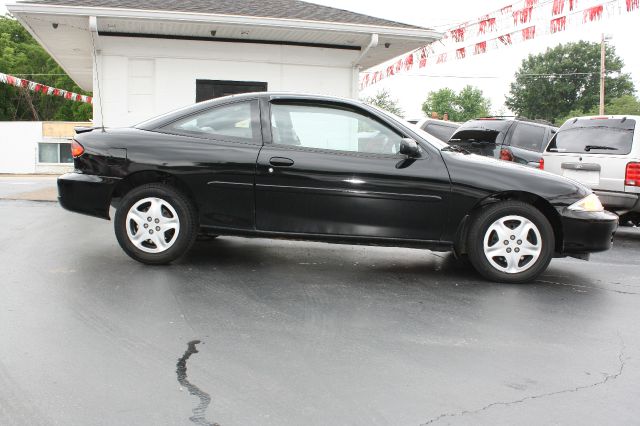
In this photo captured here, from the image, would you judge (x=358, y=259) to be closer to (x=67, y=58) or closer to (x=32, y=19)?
(x=32, y=19)

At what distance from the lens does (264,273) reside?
5.93 metres

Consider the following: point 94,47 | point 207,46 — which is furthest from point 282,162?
point 207,46

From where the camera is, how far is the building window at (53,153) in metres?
44.6

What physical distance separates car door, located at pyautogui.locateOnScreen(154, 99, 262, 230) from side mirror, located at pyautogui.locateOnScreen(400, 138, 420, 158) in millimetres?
1265

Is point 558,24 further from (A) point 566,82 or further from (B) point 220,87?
(A) point 566,82

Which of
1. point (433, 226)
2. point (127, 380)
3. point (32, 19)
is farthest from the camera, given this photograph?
point (32, 19)

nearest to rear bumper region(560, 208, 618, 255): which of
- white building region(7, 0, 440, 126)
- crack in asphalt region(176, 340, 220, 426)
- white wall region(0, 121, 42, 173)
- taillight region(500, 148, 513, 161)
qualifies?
crack in asphalt region(176, 340, 220, 426)

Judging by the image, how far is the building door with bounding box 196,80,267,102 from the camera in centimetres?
1377

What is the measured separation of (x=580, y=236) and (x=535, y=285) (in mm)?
580

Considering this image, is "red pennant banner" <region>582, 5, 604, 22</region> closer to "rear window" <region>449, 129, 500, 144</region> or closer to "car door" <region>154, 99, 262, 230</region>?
"rear window" <region>449, 129, 500, 144</region>

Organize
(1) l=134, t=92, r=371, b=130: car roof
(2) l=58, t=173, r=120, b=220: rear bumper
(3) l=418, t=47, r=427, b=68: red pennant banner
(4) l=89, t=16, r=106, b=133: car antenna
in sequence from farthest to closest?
(3) l=418, t=47, r=427, b=68: red pennant banner, (4) l=89, t=16, r=106, b=133: car antenna, (1) l=134, t=92, r=371, b=130: car roof, (2) l=58, t=173, r=120, b=220: rear bumper

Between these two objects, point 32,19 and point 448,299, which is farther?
point 32,19

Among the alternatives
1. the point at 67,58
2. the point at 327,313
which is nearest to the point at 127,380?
the point at 327,313

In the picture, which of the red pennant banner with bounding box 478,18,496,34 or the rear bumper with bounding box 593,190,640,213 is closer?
the rear bumper with bounding box 593,190,640,213
